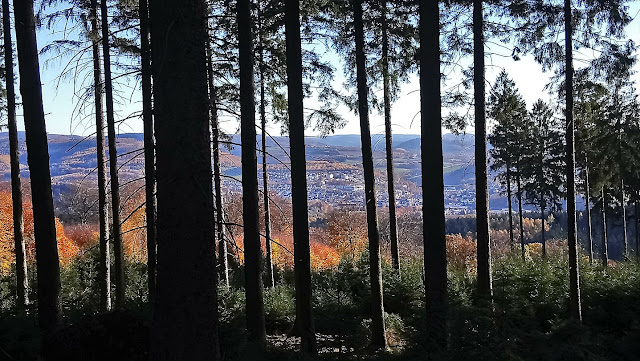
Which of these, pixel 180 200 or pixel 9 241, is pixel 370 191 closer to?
pixel 180 200

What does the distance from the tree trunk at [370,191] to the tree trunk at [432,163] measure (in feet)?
7.82

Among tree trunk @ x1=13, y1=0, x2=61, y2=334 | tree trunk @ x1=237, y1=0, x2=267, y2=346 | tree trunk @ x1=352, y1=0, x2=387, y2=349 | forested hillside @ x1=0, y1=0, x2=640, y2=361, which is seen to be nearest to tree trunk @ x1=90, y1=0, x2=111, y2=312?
forested hillside @ x1=0, y1=0, x2=640, y2=361

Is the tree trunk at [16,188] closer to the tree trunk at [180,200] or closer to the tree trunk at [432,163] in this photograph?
the tree trunk at [432,163]

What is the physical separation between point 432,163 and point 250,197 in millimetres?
3390

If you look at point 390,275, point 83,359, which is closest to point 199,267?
point 83,359

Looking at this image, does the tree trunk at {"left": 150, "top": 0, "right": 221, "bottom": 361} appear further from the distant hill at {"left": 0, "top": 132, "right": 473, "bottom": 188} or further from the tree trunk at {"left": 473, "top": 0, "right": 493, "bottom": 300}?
the tree trunk at {"left": 473, "top": 0, "right": 493, "bottom": 300}

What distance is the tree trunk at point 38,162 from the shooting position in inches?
268

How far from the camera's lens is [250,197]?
8.40m

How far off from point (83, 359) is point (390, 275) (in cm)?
992

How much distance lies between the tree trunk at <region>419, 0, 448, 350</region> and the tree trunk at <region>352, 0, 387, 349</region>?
2.38 m

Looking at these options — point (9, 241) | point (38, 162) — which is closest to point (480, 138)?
point (38, 162)

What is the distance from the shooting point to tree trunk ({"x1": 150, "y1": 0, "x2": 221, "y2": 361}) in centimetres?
342

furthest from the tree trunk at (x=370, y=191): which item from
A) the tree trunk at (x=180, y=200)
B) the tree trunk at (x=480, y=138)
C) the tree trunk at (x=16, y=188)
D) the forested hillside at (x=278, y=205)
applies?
the tree trunk at (x=16, y=188)

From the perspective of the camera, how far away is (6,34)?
1135 centimetres
